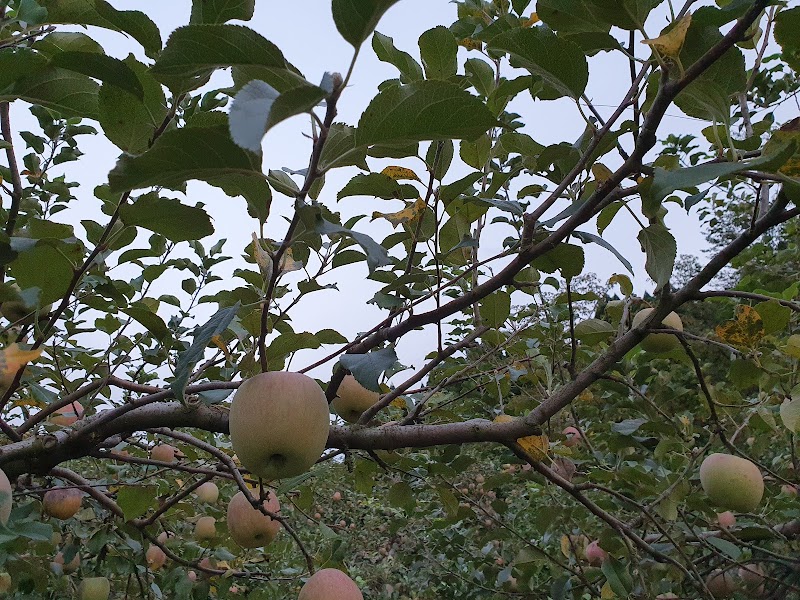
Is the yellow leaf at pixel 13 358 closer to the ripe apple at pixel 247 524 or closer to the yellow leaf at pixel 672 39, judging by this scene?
the yellow leaf at pixel 672 39

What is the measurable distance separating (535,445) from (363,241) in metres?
0.70

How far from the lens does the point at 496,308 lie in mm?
1433

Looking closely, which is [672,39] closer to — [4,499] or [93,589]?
[4,499]

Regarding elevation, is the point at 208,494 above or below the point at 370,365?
above

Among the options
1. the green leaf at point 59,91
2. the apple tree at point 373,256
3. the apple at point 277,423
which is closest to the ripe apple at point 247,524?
the apple tree at point 373,256

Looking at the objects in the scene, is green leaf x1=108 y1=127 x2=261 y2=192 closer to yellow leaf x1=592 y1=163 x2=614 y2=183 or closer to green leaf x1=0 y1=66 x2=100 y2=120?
green leaf x1=0 y1=66 x2=100 y2=120

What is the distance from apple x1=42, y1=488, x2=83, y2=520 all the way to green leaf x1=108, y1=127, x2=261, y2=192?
1563 mm

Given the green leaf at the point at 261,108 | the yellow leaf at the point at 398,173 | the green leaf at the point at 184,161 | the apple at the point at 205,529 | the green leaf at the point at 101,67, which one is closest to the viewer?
the green leaf at the point at 261,108

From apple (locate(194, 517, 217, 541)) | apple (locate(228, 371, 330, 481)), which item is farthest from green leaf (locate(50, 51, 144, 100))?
apple (locate(194, 517, 217, 541))

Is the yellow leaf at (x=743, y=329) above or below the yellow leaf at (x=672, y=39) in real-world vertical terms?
below

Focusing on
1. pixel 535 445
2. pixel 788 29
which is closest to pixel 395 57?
pixel 788 29

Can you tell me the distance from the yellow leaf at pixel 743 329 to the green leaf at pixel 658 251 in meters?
0.29

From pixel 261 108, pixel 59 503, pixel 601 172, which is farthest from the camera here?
pixel 59 503

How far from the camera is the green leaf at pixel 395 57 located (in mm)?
1222
